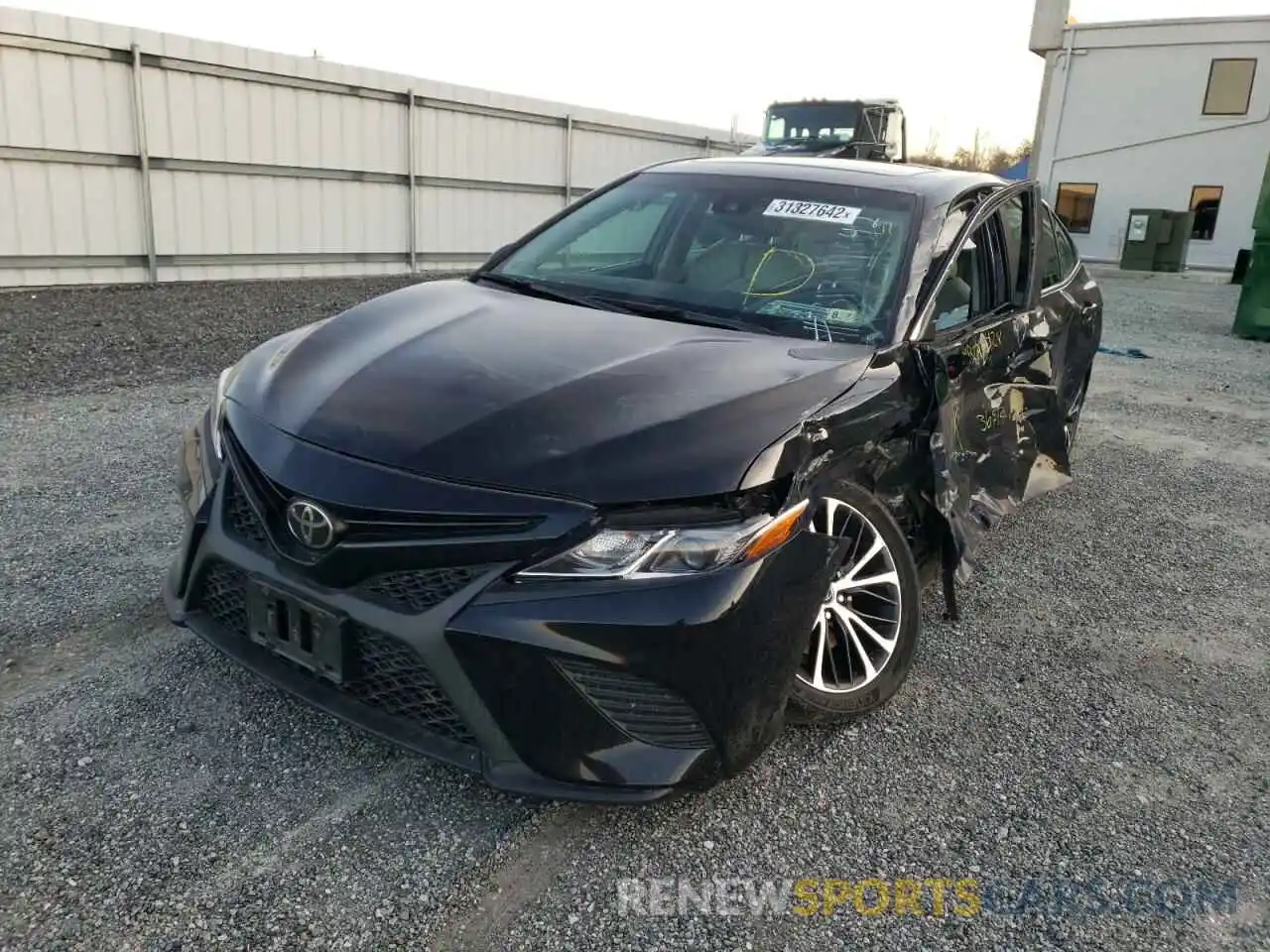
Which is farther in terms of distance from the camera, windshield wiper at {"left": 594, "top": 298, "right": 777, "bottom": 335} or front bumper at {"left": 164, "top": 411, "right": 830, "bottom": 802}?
windshield wiper at {"left": 594, "top": 298, "right": 777, "bottom": 335}

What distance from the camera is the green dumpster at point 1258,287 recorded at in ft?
36.5

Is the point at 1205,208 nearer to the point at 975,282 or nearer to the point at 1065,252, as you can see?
the point at 1065,252

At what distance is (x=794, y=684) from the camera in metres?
2.45

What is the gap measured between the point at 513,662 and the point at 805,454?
850 mm

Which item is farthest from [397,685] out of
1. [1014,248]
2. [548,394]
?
[1014,248]

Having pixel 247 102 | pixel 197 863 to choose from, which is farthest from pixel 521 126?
pixel 197 863

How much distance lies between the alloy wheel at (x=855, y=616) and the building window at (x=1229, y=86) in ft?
82.8

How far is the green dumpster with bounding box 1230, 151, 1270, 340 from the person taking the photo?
11.1 metres

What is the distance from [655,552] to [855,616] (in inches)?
35.4

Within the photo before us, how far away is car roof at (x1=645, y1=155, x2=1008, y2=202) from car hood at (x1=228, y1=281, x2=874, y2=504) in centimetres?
97

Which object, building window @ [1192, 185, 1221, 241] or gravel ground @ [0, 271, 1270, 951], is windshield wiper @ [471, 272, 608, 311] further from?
building window @ [1192, 185, 1221, 241]

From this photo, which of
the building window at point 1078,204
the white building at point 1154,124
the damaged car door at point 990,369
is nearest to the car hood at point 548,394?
the damaged car door at point 990,369

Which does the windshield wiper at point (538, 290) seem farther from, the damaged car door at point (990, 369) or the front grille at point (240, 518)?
the front grille at point (240, 518)

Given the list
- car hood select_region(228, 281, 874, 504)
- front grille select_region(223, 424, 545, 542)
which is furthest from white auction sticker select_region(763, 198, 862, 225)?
front grille select_region(223, 424, 545, 542)
